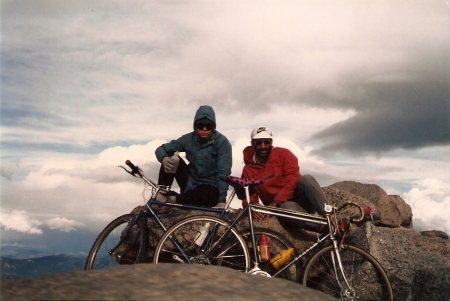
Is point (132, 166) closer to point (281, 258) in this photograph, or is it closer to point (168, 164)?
point (168, 164)

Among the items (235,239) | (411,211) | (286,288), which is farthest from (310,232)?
(411,211)

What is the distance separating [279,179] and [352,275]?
176 centimetres

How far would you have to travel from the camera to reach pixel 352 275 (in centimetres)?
703

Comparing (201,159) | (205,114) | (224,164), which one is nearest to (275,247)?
(224,164)

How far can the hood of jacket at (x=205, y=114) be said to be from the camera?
26.2 ft

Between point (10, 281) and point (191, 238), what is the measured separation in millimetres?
4493

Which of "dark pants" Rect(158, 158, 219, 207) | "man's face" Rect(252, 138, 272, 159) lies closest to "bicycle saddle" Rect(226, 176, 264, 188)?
"dark pants" Rect(158, 158, 219, 207)

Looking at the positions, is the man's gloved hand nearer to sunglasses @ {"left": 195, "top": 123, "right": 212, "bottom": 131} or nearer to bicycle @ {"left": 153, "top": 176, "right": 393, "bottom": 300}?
sunglasses @ {"left": 195, "top": 123, "right": 212, "bottom": 131}

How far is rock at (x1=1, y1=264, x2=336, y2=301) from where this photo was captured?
2.62 m

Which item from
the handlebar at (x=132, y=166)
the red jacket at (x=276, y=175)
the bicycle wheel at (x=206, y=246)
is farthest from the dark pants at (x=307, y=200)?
the handlebar at (x=132, y=166)

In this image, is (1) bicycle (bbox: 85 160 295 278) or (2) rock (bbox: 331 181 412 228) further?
(2) rock (bbox: 331 181 412 228)

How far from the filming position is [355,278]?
703cm

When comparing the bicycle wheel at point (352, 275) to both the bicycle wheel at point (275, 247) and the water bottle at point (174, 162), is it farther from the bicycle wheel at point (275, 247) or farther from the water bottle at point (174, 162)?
the water bottle at point (174, 162)

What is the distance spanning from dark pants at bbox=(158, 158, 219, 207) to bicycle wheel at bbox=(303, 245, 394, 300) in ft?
5.72
